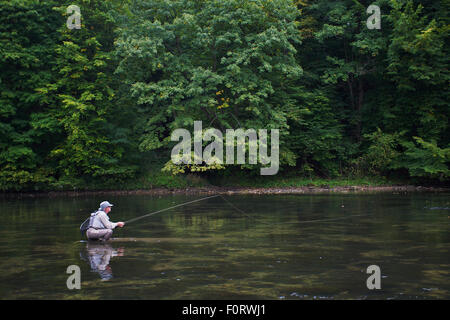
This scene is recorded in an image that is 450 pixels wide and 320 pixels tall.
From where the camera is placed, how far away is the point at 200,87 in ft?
107

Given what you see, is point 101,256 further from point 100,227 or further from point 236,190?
point 236,190

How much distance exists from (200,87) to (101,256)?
2235cm

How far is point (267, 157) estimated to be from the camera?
34.7 metres

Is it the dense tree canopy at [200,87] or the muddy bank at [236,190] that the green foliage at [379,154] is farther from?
the muddy bank at [236,190]

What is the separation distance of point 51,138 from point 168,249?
Result: 26093mm

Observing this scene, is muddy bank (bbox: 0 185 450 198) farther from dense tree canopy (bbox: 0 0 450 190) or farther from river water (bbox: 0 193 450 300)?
river water (bbox: 0 193 450 300)

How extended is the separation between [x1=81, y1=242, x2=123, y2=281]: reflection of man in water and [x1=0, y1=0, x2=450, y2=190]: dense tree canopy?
68.5 feet

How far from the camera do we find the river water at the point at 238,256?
805 cm

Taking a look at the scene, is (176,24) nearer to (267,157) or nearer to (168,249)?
(267,157)

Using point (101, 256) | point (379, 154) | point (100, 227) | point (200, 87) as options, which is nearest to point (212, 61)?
point (200, 87)

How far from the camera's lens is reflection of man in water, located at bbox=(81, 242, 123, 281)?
9500 mm

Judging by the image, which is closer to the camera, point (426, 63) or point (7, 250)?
point (7, 250)
